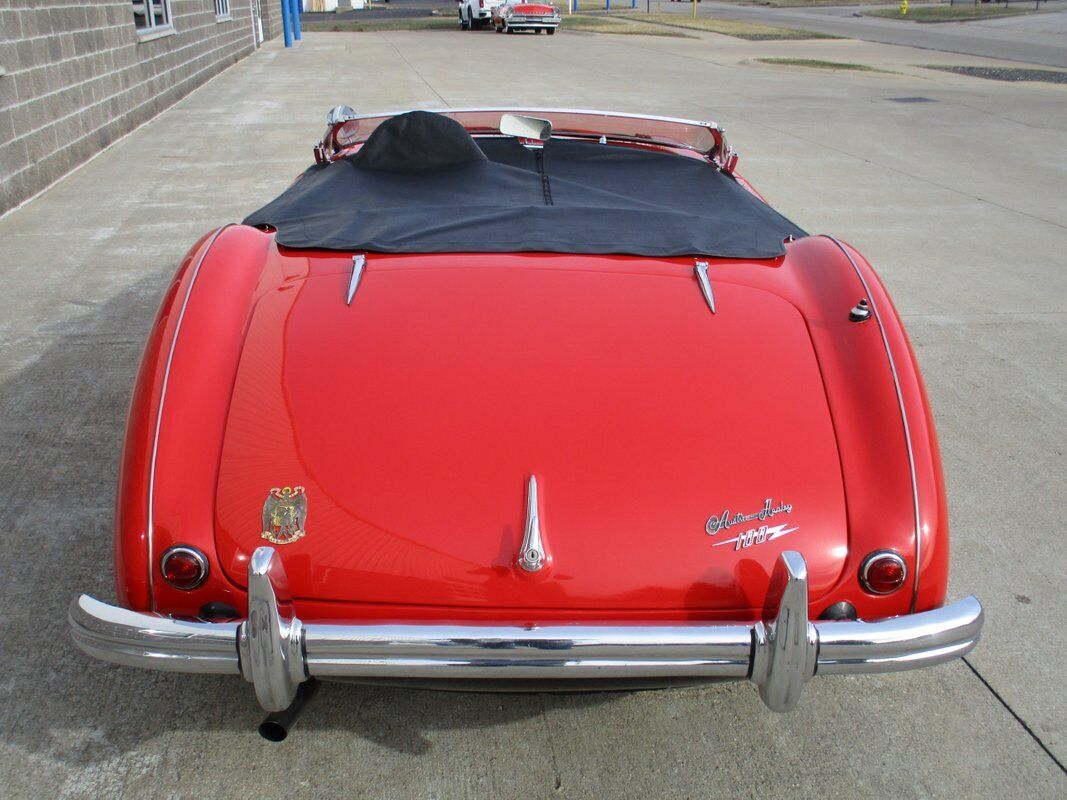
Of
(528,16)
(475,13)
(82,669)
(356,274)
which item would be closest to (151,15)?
(356,274)

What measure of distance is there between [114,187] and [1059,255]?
7333 millimetres

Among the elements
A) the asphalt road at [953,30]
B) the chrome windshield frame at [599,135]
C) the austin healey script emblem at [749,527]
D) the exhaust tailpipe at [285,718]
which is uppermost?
the chrome windshield frame at [599,135]

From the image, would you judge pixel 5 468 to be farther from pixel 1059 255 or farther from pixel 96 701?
pixel 1059 255

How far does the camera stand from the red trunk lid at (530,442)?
6.74 feet

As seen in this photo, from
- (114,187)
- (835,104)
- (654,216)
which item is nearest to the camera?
(654,216)

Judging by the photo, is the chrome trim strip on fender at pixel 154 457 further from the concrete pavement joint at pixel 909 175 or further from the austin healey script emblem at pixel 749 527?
the concrete pavement joint at pixel 909 175

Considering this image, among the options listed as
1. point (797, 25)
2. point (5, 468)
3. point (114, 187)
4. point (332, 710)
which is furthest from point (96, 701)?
point (797, 25)

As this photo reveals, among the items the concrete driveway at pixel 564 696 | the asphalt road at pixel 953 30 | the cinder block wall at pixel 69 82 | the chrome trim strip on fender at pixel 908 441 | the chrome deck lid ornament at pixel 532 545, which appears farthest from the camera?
the asphalt road at pixel 953 30

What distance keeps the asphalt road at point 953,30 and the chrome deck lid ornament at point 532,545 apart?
22022 mm

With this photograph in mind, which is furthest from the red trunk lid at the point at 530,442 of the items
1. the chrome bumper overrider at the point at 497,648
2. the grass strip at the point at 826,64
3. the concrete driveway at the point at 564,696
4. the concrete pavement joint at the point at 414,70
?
the grass strip at the point at 826,64

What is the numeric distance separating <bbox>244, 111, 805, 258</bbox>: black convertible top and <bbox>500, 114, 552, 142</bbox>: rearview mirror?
12 centimetres

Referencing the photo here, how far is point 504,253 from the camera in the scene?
2.80 m

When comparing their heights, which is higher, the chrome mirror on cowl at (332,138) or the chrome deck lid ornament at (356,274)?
the chrome mirror on cowl at (332,138)

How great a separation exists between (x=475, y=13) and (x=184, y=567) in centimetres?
3020
